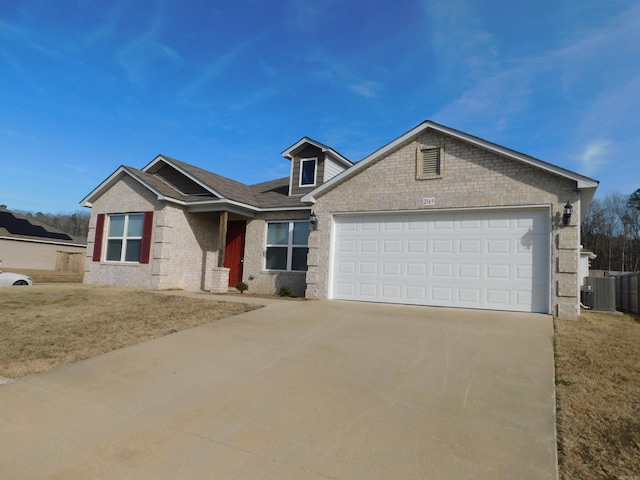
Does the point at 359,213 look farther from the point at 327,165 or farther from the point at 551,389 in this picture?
the point at 551,389

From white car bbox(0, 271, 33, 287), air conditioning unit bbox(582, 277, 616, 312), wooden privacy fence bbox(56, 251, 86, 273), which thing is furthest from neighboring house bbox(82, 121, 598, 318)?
wooden privacy fence bbox(56, 251, 86, 273)

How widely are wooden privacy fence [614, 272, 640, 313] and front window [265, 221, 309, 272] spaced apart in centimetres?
1118

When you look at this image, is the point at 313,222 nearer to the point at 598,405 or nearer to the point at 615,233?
the point at 598,405

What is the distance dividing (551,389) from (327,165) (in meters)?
11.9

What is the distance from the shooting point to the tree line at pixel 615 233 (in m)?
44.6

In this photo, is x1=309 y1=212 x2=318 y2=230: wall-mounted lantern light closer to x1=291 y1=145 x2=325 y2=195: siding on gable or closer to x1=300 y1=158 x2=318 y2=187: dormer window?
x1=291 y1=145 x2=325 y2=195: siding on gable

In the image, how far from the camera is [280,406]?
4410 mm

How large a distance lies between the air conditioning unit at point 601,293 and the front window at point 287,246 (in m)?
9.02

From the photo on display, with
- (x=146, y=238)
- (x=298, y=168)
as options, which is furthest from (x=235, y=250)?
(x=298, y=168)

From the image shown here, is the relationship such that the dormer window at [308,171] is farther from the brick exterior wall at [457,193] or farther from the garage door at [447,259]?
the garage door at [447,259]

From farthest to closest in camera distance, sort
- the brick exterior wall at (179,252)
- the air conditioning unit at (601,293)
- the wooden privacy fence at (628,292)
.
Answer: the brick exterior wall at (179,252) → the wooden privacy fence at (628,292) → the air conditioning unit at (601,293)

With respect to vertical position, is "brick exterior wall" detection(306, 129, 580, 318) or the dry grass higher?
"brick exterior wall" detection(306, 129, 580, 318)

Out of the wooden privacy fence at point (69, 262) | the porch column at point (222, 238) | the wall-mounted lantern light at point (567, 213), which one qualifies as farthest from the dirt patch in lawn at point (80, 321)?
the wooden privacy fence at point (69, 262)

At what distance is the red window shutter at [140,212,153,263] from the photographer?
1452 centimetres
